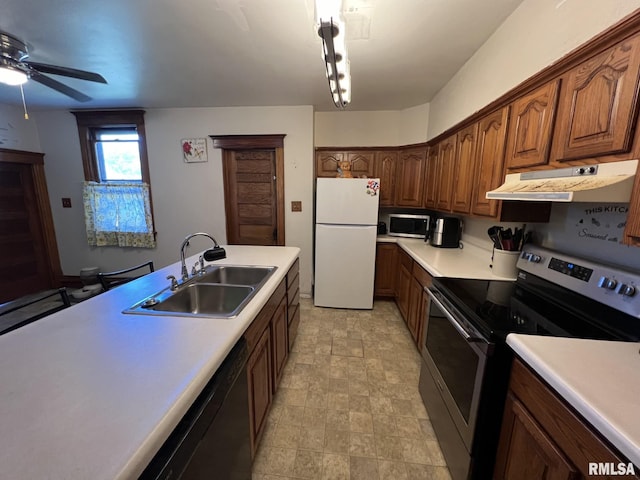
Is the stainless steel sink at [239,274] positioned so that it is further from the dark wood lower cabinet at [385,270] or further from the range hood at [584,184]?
the dark wood lower cabinet at [385,270]

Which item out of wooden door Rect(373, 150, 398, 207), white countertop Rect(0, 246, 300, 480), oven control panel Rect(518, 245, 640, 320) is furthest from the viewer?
wooden door Rect(373, 150, 398, 207)

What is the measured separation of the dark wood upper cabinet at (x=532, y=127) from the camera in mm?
1258

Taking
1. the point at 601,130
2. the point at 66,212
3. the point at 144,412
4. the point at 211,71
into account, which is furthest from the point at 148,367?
the point at 66,212

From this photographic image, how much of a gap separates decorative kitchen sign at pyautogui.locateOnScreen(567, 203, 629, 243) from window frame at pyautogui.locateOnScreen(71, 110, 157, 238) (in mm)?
4292

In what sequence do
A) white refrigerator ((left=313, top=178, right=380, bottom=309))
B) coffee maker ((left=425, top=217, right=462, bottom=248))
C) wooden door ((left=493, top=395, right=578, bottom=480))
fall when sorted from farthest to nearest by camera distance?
white refrigerator ((left=313, top=178, right=380, bottom=309)) < coffee maker ((left=425, top=217, right=462, bottom=248)) < wooden door ((left=493, top=395, right=578, bottom=480))

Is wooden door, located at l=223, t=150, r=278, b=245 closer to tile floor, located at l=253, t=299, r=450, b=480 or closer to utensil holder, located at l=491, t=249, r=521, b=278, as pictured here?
tile floor, located at l=253, t=299, r=450, b=480

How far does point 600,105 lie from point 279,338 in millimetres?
1994

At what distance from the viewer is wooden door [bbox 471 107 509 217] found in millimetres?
1642

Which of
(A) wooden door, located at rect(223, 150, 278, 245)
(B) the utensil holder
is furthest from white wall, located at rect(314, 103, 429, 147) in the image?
(B) the utensil holder

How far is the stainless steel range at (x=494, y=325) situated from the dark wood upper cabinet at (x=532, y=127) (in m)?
0.55

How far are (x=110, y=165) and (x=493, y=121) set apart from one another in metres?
4.50

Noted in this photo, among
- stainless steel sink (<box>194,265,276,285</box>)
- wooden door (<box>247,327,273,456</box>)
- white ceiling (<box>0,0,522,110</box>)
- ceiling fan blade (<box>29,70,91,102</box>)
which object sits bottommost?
wooden door (<box>247,327,273,456</box>)

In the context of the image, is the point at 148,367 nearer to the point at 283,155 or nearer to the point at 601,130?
the point at 601,130

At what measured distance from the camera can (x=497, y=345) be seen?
1.03 m
